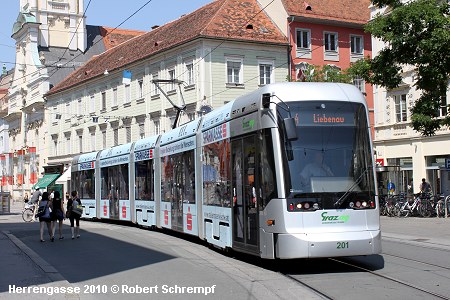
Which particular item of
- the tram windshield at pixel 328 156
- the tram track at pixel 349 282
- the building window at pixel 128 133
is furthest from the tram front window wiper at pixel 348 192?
the building window at pixel 128 133

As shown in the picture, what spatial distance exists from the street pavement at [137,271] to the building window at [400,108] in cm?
1699

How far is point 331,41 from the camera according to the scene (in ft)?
163

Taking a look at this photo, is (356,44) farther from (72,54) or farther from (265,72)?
(72,54)

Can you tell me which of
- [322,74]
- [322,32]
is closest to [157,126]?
[322,32]

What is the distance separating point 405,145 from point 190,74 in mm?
14995

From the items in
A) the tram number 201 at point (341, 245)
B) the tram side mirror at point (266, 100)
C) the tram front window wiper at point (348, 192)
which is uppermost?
the tram side mirror at point (266, 100)

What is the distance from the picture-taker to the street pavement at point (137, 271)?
33.0 ft

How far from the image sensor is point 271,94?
12195 mm

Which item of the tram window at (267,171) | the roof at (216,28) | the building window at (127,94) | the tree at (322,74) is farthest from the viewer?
the building window at (127,94)

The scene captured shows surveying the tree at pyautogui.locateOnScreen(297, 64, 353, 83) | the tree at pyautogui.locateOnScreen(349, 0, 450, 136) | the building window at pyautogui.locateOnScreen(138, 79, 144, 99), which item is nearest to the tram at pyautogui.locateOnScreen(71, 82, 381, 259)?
the tree at pyautogui.locateOnScreen(349, 0, 450, 136)

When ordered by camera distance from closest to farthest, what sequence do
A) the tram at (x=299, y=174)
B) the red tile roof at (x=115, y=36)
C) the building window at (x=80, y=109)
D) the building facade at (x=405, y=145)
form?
the tram at (x=299, y=174) → the building facade at (x=405, y=145) → the building window at (x=80, y=109) → the red tile roof at (x=115, y=36)

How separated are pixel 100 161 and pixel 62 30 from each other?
161 ft

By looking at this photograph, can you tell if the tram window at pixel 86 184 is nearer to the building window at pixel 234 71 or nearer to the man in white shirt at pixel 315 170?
the building window at pixel 234 71

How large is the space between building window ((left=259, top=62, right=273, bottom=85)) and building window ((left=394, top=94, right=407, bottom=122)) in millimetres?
10982
